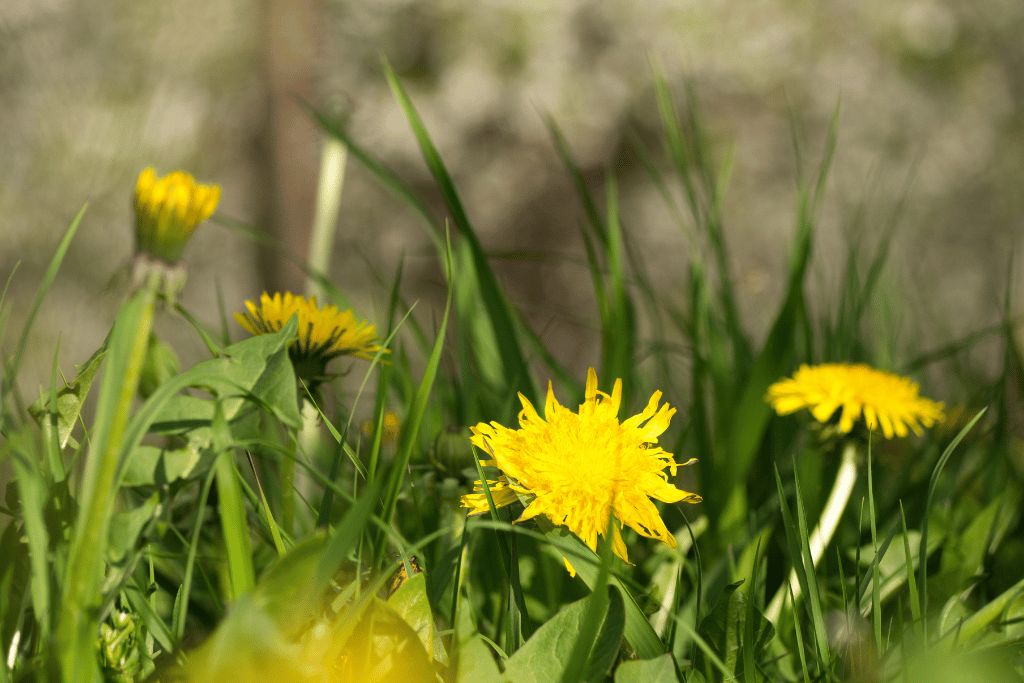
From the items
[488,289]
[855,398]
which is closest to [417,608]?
[488,289]

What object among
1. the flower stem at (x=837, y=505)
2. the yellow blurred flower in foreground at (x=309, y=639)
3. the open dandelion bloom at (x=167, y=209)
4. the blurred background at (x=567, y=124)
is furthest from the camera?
the blurred background at (x=567, y=124)

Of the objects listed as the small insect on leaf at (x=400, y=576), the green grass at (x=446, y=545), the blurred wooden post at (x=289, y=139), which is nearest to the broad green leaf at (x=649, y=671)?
the green grass at (x=446, y=545)

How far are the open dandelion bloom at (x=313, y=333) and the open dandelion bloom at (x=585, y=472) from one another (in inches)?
5.1

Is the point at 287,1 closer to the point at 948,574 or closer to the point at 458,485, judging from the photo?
the point at 458,485

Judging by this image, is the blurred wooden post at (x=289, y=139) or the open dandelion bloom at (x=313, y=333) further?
the blurred wooden post at (x=289, y=139)

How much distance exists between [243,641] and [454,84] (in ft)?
3.27

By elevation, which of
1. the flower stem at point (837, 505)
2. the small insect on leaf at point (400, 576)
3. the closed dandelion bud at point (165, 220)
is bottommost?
the flower stem at point (837, 505)

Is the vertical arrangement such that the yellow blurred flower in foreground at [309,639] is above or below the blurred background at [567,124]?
below

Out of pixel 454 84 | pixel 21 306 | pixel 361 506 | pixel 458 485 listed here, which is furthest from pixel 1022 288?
pixel 21 306

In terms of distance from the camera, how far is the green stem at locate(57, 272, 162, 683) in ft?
0.73

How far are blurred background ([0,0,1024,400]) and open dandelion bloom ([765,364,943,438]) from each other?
57 centimetres

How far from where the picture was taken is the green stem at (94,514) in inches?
8.8

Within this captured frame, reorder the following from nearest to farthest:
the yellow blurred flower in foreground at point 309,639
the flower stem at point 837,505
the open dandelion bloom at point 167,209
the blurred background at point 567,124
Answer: the yellow blurred flower in foreground at point 309,639
the open dandelion bloom at point 167,209
the flower stem at point 837,505
the blurred background at point 567,124

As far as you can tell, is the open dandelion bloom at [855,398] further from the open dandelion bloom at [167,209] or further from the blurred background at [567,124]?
the blurred background at [567,124]
